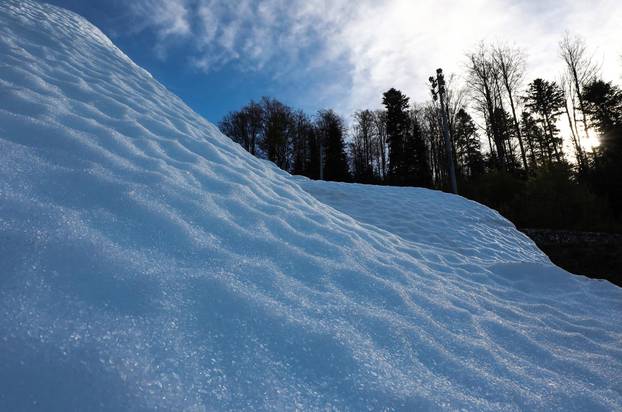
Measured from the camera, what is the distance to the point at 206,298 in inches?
49.6

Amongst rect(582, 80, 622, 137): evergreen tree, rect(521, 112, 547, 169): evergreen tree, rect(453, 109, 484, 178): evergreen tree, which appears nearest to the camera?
rect(582, 80, 622, 137): evergreen tree

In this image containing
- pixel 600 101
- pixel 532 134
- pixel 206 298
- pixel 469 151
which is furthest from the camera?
pixel 469 151

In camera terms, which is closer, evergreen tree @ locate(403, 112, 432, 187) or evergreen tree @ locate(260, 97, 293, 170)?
evergreen tree @ locate(403, 112, 432, 187)

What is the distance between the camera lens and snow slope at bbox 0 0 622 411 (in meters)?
0.91

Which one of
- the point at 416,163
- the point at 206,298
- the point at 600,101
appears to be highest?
the point at 600,101

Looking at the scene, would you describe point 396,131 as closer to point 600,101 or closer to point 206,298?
point 600,101

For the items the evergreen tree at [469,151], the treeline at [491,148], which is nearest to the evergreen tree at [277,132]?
the treeline at [491,148]

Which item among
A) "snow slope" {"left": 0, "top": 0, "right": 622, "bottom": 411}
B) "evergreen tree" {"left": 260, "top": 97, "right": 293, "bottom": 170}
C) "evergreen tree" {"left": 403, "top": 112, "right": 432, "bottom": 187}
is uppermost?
"evergreen tree" {"left": 260, "top": 97, "right": 293, "bottom": 170}

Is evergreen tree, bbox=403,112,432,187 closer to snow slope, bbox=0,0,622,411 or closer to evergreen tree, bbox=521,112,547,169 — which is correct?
evergreen tree, bbox=521,112,547,169

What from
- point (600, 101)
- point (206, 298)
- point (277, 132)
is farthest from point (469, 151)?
point (206, 298)

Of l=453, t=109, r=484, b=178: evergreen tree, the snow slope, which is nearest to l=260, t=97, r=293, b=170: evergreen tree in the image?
l=453, t=109, r=484, b=178: evergreen tree

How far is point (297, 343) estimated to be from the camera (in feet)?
4.05

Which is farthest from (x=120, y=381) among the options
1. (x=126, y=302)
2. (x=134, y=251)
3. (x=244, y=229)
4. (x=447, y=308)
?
(x=447, y=308)

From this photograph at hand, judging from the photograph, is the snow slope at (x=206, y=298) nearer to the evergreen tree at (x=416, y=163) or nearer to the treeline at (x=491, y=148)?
the treeline at (x=491, y=148)
